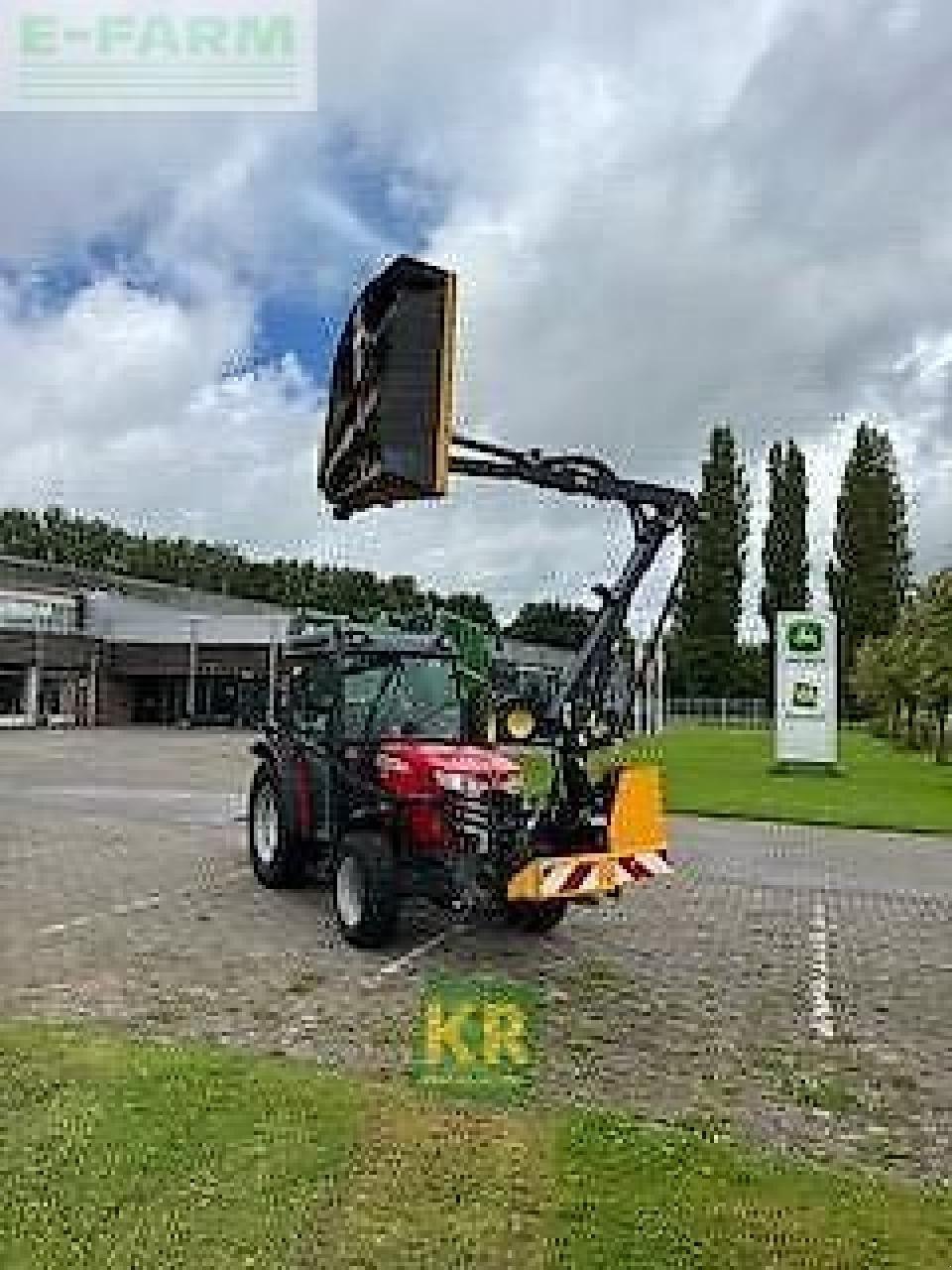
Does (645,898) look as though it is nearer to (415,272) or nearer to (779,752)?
(415,272)

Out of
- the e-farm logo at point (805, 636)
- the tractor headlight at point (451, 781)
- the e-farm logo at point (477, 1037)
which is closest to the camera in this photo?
the e-farm logo at point (477, 1037)

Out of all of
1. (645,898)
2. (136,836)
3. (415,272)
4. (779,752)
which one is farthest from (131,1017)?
(779,752)

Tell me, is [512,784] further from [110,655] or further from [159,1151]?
[110,655]

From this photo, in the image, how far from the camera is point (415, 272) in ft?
24.1

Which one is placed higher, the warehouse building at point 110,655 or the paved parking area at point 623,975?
the warehouse building at point 110,655

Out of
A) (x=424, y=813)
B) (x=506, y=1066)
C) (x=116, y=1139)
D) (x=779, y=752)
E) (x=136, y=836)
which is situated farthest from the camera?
(x=779, y=752)

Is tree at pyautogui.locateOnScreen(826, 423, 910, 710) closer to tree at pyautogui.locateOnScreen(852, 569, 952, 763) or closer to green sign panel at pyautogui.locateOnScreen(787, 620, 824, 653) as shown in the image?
tree at pyautogui.locateOnScreen(852, 569, 952, 763)

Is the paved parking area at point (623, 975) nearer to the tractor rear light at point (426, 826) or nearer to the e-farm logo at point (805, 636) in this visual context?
the tractor rear light at point (426, 826)

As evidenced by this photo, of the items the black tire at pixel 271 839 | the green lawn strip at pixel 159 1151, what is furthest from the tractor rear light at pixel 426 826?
the green lawn strip at pixel 159 1151

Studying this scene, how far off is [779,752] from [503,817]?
86.6ft

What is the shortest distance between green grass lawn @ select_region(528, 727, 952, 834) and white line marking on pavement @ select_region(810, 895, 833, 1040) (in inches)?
74.2

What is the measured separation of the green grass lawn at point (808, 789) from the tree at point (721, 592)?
102ft

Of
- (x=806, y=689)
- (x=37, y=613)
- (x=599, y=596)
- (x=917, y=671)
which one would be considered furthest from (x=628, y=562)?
(x=37, y=613)

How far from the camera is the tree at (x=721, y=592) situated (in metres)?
76.6
